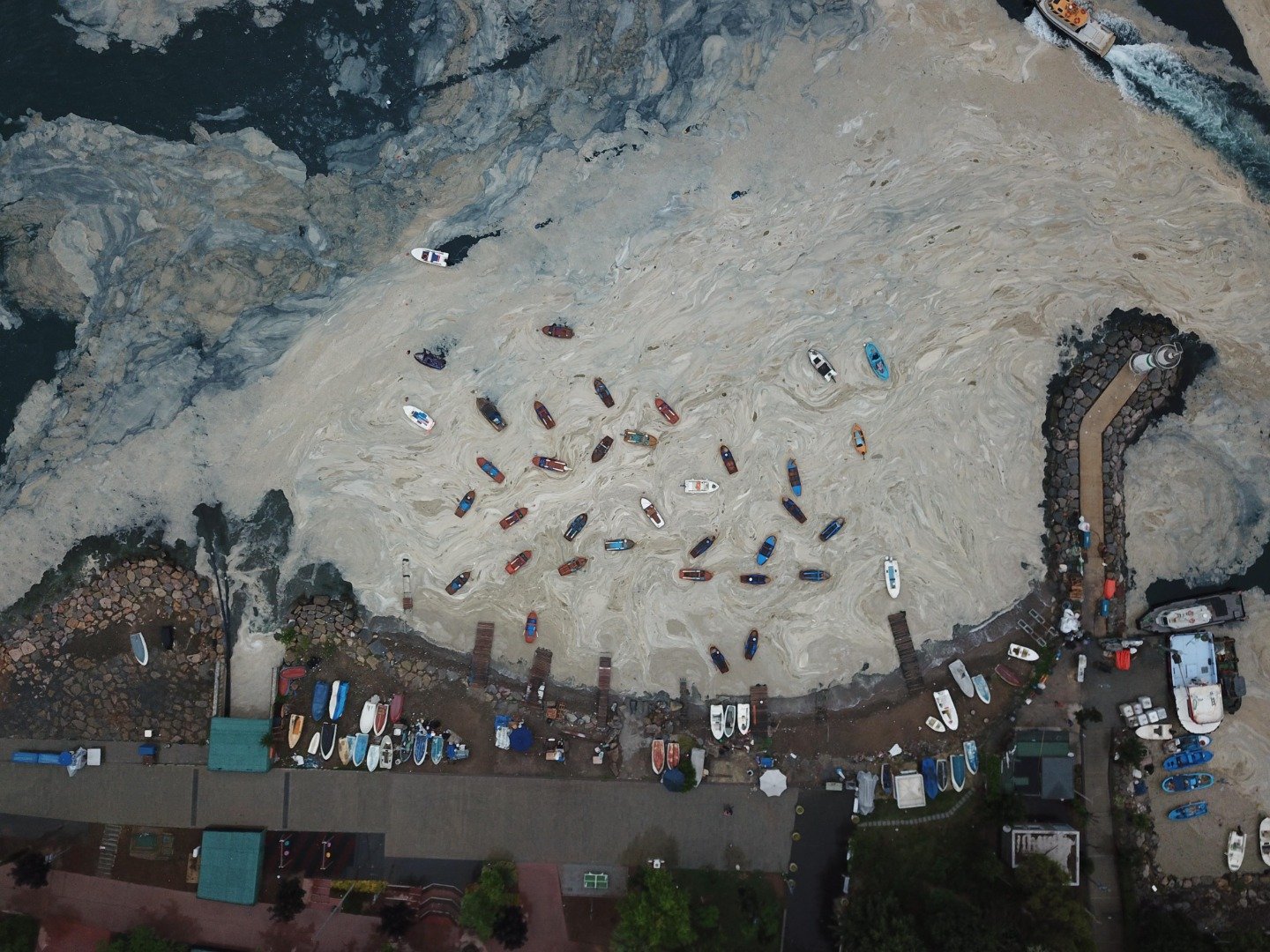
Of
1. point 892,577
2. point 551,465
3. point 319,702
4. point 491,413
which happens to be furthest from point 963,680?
point 319,702

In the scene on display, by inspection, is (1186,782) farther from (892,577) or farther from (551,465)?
(551,465)

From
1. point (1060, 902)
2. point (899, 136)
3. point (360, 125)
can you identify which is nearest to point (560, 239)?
point (360, 125)

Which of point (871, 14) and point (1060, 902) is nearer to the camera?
point (1060, 902)

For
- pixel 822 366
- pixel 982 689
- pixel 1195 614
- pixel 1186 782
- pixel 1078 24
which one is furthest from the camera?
pixel 822 366

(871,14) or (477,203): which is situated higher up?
(871,14)

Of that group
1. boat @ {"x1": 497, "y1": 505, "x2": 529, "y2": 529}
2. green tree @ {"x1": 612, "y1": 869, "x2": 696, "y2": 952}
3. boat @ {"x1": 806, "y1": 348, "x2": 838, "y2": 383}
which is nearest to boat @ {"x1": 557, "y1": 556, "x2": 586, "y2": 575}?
boat @ {"x1": 497, "y1": 505, "x2": 529, "y2": 529}

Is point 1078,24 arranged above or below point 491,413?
above

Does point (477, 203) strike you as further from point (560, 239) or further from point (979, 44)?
point (979, 44)
